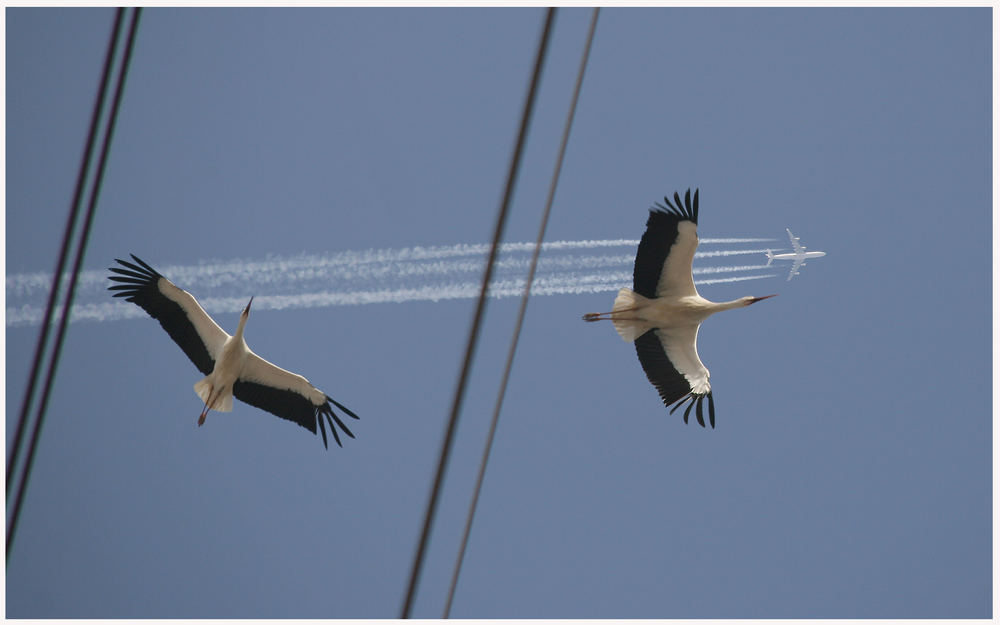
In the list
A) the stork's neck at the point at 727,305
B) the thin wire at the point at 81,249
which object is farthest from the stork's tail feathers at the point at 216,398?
the thin wire at the point at 81,249

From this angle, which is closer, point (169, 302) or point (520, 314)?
point (520, 314)

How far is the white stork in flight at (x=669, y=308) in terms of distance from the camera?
691 inches

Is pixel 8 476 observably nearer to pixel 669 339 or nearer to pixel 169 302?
pixel 169 302

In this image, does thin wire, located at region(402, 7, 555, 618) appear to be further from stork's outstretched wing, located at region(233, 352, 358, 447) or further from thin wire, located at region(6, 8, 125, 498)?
stork's outstretched wing, located at region(233, 352, 358, 447)

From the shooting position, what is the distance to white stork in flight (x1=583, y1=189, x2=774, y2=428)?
17.5 metres

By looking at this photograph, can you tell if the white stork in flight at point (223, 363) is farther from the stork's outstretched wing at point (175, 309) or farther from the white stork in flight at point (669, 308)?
the white stork in flight at point (669, 308)

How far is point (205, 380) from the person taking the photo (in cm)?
1803

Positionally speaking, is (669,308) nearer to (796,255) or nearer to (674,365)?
(674,365)

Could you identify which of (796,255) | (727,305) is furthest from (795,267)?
(727,305)

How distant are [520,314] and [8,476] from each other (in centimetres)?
354

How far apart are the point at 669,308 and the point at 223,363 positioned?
7.68 metres

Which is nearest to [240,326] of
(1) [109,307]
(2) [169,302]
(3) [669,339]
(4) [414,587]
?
(2) [169,302]

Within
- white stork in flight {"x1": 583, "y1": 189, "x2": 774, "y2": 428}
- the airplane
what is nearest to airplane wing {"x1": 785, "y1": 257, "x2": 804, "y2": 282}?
the airplane

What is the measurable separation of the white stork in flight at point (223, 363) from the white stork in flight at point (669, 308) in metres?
5.10
